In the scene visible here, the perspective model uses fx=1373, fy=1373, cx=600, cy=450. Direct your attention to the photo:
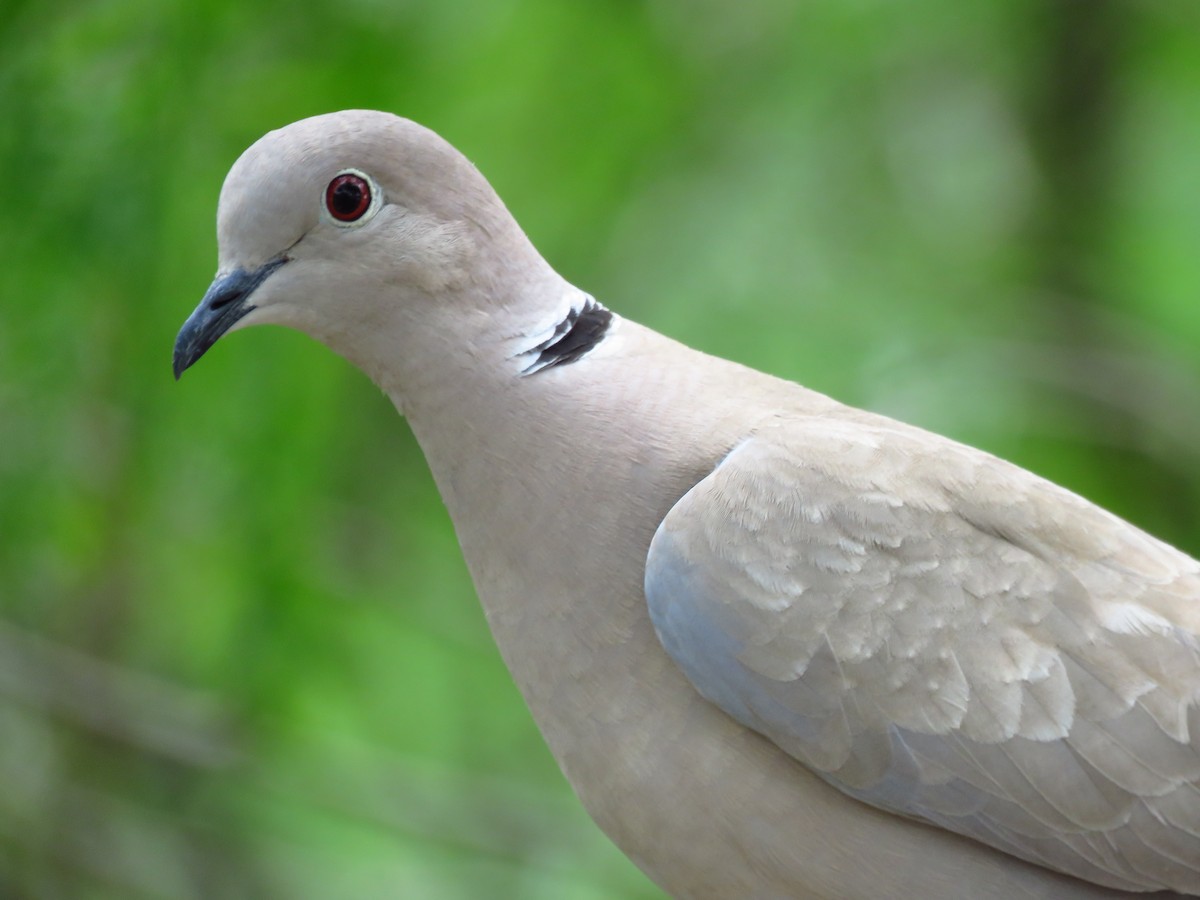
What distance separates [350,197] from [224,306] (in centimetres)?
23

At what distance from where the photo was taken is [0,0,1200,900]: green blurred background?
318cm

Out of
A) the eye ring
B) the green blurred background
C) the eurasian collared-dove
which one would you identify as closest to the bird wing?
the eurasian collared-dove

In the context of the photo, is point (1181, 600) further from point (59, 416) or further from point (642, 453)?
point (59, 416)

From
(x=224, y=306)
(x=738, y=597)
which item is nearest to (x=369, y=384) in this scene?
(x=224, y=306)

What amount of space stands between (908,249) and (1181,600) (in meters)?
2.71

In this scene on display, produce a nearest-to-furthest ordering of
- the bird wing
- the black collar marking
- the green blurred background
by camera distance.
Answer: the bird wing, the black collar marking, the green blurred background

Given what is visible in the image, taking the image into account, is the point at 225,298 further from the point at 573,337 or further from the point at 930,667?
the point at 930,667

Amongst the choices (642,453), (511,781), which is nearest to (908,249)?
(511,781)

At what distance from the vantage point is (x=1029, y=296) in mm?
4344

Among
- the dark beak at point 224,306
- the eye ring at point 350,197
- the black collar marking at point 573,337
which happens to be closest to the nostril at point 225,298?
the dark beak at point 224,306

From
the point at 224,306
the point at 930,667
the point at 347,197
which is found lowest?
the point at 930,667

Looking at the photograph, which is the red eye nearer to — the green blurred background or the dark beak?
the dark beak

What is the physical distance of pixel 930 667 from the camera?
1797 millimetres

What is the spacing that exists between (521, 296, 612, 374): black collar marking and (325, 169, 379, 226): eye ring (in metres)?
0.29
